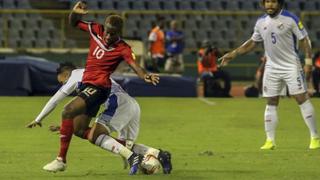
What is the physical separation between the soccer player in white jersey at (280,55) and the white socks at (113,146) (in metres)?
2.94

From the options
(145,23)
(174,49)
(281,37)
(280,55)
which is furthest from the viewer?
(145,23)

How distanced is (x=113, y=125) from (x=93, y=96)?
0.44 metres

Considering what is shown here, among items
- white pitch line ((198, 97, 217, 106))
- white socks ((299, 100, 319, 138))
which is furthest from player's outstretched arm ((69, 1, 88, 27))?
white pitch line ((198, 97, 217, 106))

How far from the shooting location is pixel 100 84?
942 cm

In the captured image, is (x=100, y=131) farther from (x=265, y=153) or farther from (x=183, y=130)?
(x=183, y=130)

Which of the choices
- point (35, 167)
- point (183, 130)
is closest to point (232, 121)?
point (183, 130)

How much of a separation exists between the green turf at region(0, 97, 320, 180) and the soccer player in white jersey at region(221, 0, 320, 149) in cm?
55

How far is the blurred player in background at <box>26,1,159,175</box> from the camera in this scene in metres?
9.31

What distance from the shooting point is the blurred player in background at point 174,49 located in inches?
1147

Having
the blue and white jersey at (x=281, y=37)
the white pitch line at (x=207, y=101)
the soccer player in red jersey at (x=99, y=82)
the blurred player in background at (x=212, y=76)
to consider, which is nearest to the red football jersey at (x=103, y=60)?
the soccer player in red jersey at (x=99, y=82)

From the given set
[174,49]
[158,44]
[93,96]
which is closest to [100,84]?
[93,96]

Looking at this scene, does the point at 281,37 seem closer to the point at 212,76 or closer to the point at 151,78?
the point at 151,78

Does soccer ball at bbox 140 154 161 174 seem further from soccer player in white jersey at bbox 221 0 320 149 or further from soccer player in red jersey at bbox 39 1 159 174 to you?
soccer player in white jersey at bbox 221 0 320 149

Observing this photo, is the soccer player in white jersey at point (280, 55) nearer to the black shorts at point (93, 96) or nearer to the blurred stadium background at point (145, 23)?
the black shorts at point (93, 96)
